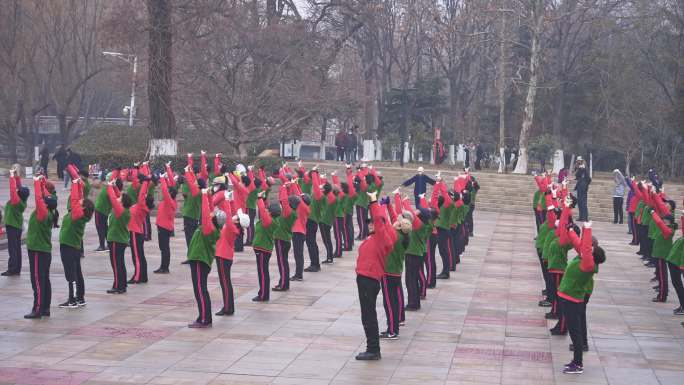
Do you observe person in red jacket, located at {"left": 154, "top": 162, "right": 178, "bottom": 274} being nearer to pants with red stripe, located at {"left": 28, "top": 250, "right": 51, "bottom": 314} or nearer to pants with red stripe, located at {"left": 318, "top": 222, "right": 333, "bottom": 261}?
pants with red stripe, located at {"left": 318, "top": 222, "right": 333, "bottom": 261}

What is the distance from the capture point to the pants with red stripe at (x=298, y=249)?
17156 mm

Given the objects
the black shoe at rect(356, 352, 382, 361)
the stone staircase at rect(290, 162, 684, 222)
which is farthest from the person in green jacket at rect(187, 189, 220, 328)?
the stone staircase at rect(290, 162, 684, 222)

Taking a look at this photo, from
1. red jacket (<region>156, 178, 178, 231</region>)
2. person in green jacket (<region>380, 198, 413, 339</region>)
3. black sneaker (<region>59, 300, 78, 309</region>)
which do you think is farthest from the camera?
red jacket (<region>156, 178, 178, 231</region>)

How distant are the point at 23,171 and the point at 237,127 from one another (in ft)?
37.8

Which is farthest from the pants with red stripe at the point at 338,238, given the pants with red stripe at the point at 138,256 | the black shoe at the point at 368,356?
the black shoe at the point at 368,356

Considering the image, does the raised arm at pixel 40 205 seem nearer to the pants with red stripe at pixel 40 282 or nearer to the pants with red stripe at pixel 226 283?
the pants with red stripe at pixel 40 282

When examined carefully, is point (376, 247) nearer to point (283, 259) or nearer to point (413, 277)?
point (413, 277)

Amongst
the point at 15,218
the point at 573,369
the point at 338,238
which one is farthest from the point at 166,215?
the point at 573,369

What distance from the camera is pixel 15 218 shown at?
1609cm

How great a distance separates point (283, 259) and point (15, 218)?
429cm

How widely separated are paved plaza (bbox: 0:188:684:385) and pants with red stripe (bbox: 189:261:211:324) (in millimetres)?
236

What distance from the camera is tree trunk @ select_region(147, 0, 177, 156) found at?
29.8 meters

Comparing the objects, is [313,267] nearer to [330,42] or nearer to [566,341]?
[566,341]

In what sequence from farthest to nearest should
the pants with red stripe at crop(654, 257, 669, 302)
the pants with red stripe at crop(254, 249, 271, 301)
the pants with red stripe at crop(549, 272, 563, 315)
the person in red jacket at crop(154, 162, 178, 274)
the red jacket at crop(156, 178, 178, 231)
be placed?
the red jacket at crop(156, 178, 178, 231), the person in red jacket at crop(154, 162, 178, 274), the pants with red stripe at crop(654, 257, 669, 302), the pants with red stripe at crop(254, 249, 271, 301), the pants with red stripe at crop(549, 272, 563, 315)
